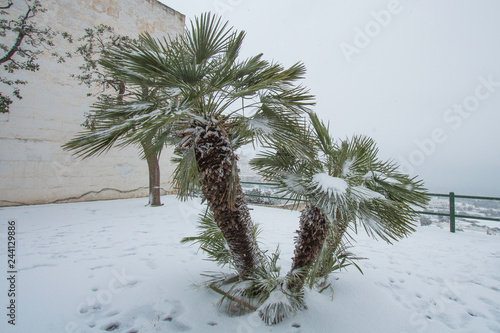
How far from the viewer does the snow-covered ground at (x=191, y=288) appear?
1.59m

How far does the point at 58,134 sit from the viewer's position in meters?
6.24

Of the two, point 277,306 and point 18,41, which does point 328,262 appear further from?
point 18,41

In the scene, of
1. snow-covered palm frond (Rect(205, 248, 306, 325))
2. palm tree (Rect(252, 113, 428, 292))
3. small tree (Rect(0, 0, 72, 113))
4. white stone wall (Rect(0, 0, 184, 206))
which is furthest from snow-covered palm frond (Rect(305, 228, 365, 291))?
small tree (Rect(0, 0, 72, 113))

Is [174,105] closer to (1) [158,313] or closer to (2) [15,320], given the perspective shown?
(1) [158,313]

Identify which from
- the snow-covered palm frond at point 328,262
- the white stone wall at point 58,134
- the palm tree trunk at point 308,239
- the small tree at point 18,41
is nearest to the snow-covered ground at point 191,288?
the snow-covered palm frond at point 328,262

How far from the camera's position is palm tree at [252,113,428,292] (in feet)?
4.27

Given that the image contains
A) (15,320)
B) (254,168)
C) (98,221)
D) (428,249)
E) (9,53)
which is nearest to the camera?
(15,320)

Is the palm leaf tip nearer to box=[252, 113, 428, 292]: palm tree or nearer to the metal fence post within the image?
box=[252, 113, 428, 292]: palm tree

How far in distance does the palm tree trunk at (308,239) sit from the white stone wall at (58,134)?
19.2 feet

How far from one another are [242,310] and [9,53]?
7.64 m

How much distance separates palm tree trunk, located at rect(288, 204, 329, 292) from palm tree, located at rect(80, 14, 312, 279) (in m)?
0.35

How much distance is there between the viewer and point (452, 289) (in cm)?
218

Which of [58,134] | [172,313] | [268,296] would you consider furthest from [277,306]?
[58,134]

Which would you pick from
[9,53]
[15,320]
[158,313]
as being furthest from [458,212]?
[9,53]
